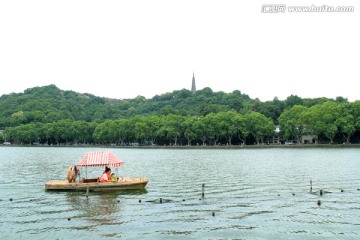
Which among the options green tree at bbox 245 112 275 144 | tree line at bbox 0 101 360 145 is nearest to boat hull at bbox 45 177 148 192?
tree line at bbox 0 101 360 145

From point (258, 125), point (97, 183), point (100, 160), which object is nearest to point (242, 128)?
point (258, 125)

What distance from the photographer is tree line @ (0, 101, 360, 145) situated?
142 metres

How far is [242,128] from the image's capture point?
158 meters

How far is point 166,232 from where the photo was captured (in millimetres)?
24000

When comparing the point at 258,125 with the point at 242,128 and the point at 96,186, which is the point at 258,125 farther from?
the point at 96,186

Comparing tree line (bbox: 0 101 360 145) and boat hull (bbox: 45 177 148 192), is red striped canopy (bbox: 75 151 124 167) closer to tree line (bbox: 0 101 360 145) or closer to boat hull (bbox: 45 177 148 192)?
boat hull (bbox: 45 177 148 192)

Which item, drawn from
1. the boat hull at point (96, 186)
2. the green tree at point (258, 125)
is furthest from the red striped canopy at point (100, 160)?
the green tree at point (258, 125)

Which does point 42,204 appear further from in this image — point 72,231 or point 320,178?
point 320,178

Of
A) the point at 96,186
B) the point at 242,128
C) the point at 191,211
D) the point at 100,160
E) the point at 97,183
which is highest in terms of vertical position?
the point at 242,128

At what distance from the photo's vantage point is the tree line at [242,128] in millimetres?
141750

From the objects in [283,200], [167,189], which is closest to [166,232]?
[283,200]

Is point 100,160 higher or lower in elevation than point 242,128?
lower

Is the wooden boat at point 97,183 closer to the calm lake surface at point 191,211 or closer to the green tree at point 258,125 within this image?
the calm lake surface at point 191,211

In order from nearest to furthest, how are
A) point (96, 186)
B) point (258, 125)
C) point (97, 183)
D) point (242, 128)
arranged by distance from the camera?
point (96, 186)
point (97, 183)
point (258, 125)
point (242, 128)
